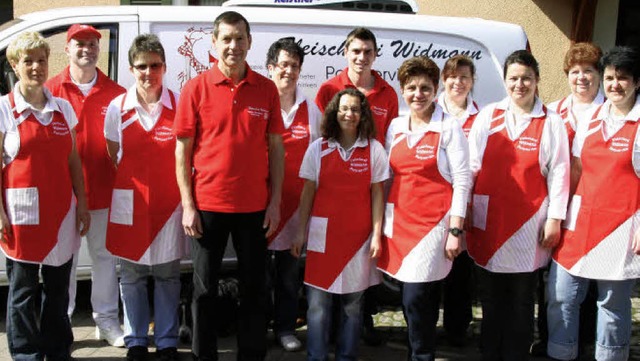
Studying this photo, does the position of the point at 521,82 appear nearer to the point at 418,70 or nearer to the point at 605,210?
the point at 418,70

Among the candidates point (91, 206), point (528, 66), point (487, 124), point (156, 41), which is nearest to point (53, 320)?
point (91, 206)

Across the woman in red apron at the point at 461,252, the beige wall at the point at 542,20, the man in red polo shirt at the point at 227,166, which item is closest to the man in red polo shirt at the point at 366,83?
the woman in red apron at the point at 461,252

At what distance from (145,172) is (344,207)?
1.14m

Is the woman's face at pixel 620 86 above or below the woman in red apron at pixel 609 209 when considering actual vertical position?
above

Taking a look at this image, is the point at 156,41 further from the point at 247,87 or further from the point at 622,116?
the point at 622,116

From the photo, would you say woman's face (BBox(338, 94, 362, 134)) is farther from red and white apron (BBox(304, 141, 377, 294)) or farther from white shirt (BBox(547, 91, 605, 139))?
white shirt (BBox(547, 91, 605, 139))

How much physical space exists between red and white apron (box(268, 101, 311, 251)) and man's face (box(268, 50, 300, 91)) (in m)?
0.15

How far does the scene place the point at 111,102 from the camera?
4.18 meters

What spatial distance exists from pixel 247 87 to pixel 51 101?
3.49 ft

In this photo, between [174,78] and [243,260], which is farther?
[174,78]

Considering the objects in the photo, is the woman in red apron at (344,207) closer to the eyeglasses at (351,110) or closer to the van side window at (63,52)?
the eyeglasses at (351,110)

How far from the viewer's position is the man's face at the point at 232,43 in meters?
3.78

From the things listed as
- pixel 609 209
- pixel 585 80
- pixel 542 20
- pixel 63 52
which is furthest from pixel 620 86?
pixel 542 20

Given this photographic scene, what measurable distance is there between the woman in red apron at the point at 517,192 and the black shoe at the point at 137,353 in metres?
2.04
